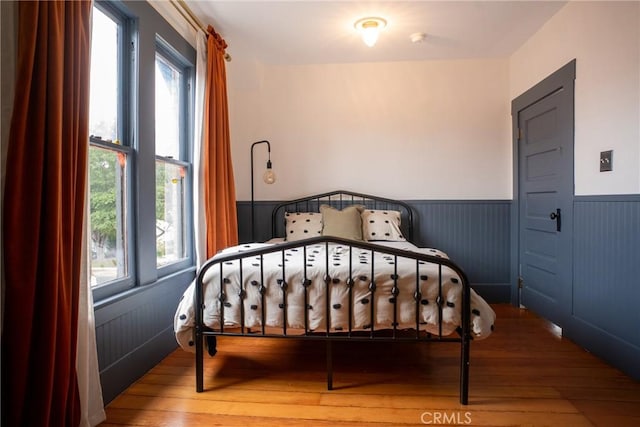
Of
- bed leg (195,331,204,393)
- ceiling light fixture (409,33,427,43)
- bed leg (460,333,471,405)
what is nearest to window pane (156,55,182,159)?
bed leg (195,331,204,393)

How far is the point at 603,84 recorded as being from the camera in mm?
2062

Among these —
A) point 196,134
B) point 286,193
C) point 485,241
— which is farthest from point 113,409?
point 485,241

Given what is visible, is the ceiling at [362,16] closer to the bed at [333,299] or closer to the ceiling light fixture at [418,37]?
the ceiling light fixture at [418,37]

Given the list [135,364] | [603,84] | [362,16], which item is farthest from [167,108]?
[603,84]

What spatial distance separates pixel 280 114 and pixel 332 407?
8.96ft

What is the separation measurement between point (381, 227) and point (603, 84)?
5.91 feet

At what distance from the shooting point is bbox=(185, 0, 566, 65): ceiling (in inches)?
91.8

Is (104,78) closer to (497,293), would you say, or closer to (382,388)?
(382,388)

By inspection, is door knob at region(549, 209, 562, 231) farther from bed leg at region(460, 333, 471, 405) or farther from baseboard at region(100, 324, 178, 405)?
baseboard at region(100, 324, 178, 405)

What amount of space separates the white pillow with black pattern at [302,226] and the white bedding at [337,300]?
51.3 inches

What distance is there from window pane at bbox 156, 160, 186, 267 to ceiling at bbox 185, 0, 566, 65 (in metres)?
1.19

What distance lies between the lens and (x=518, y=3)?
2.30 m

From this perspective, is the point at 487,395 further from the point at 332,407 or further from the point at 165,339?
the point at 165,339

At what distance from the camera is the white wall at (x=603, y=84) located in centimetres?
186
